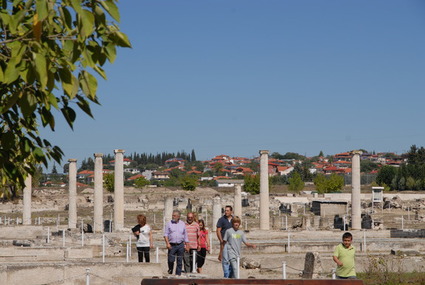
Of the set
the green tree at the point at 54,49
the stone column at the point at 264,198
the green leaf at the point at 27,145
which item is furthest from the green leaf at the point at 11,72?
the stone column at the point at 264,198

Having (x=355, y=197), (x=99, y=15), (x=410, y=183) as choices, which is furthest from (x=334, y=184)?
(x=99, y=15)

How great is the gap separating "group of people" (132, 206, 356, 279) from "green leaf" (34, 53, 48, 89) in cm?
849

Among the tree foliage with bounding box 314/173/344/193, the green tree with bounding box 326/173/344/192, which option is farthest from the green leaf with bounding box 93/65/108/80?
the green tree with bounding box 326/173/344/192

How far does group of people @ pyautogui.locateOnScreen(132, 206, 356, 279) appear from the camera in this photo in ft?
42.6

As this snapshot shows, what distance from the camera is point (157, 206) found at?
241ft

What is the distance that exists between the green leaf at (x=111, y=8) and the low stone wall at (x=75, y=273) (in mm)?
9702

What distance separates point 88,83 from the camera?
583cm

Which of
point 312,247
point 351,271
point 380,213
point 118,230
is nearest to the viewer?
point 351,271

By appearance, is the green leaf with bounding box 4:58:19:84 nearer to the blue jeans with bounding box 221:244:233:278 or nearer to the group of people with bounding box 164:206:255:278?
the group of people with bounding box 164:206:255:278

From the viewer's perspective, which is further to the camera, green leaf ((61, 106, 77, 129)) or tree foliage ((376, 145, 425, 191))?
tree foliage ((376, 145, 425, 191))

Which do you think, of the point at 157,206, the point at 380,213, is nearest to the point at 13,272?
the point at 380,213

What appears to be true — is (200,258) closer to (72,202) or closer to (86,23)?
(86,23)

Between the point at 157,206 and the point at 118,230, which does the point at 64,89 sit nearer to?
the point at 118,230

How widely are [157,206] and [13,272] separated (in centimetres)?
5896
